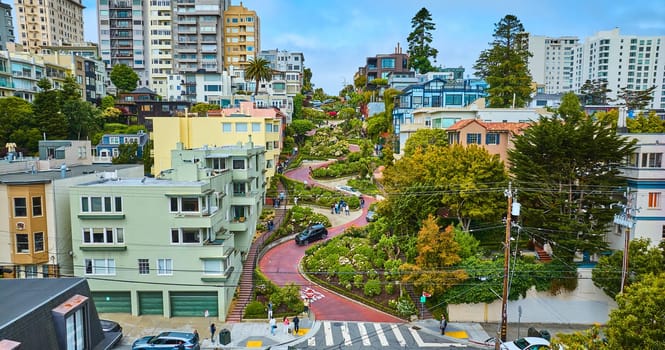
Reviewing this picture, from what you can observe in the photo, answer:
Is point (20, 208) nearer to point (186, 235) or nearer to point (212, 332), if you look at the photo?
point (186, 235)

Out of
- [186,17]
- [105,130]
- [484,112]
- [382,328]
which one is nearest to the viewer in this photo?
[382,328]

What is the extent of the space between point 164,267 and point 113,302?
4.89 m

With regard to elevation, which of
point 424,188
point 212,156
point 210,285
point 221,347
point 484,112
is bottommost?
point 221,347

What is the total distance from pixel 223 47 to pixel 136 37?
23072mm

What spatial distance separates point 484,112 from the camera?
5488 centimetres

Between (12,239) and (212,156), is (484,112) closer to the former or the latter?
(212,156)

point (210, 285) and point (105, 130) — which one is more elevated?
point (105, 130)

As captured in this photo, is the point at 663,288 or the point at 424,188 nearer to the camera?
the point at 663,288

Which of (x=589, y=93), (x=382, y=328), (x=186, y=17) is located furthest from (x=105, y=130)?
(x=589, y=93)

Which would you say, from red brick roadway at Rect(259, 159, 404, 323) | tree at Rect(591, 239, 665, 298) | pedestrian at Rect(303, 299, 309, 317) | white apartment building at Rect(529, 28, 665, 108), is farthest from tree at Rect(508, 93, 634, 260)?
white apartment building at Rect(529, 28, 665, 108)

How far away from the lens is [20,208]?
3425cm

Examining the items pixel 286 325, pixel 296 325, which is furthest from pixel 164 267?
pixel 296 325

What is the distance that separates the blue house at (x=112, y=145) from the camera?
230 ft

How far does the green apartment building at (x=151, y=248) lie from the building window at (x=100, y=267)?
0.21 ft
